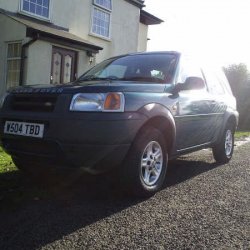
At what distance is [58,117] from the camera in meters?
3.91

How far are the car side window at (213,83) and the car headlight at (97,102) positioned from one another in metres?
2.63

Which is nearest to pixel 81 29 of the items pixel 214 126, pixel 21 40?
pixel 21 40

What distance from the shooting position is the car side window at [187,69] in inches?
210

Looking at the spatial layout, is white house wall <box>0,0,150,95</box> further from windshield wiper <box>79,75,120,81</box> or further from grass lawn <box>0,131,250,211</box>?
grass lawn <box>0,131,250,211</box>

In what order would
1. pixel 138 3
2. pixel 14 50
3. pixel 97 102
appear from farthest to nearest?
pixel 138 3 < pixel 14 50 < pixel 97 102

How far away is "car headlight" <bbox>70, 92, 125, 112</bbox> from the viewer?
391cm

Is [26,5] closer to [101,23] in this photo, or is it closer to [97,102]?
[101,23]

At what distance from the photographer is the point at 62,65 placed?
13680 mm

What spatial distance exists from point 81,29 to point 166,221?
1293 centimetres

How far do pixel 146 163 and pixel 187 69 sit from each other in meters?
1.84

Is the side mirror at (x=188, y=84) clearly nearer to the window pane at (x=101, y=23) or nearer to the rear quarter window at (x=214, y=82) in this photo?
the rear quarter window at (x=214, y=82)

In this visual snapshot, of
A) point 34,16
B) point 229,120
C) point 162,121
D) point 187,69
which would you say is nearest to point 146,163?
point 162,121

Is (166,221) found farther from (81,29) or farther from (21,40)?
(81,29)

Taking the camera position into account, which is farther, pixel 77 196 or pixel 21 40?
pixel 21 40
